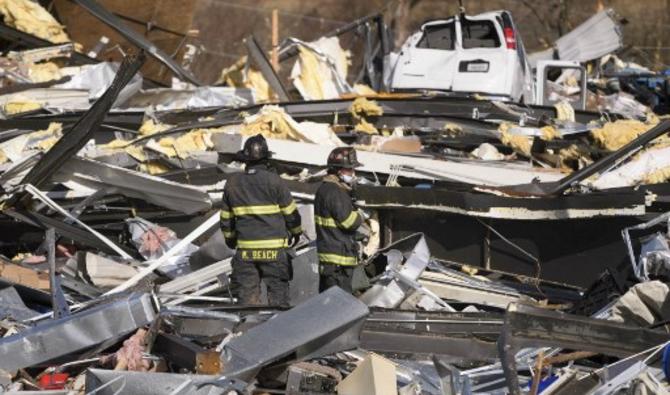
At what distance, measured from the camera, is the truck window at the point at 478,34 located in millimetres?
13867

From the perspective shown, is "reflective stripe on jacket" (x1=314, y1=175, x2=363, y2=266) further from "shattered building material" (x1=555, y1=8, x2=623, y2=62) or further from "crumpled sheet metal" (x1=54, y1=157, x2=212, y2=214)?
"shattered building material" (x1=555, y1=8, x2=623, y2=62)

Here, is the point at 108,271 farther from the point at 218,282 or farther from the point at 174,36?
the point at 174,36

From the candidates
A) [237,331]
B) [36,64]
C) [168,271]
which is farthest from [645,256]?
[36,64]

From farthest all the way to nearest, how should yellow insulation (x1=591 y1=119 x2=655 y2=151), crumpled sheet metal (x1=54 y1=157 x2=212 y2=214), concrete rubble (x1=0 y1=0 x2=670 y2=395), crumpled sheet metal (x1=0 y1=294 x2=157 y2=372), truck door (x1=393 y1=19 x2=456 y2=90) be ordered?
truck door (x1=393 y1=19 x2=456 y2=90) → yellow insulation (x1=591 y1=119 x2=655 y2=151) → crumpled sheet metal (x1=54 y1=157 x2=212 y2=214) → crumpled sheet metal (x1=0 y1=294 x2=157 y2=372) → concrete rubble (x1=0 y1=0 x2=670 y2=395)

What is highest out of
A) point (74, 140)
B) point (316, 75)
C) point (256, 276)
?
point (74, 140)

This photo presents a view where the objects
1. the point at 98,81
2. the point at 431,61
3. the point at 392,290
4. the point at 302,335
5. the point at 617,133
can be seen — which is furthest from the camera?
the point at 431,61

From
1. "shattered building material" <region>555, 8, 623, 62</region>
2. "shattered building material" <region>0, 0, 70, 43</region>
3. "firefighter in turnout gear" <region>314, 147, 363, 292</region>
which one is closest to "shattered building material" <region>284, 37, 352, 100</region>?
"shattered building material" <region>0, 0, 70, 43</region>

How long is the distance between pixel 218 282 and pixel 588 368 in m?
3.18

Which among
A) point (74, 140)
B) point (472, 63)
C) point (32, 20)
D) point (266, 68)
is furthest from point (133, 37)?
point (74, 140)

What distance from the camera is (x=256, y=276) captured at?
767 cm

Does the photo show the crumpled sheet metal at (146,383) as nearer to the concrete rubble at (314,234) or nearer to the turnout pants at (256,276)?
the concrete rubble at (314,234)

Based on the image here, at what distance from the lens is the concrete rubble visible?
5777mm

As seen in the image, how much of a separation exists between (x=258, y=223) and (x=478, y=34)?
7375mm

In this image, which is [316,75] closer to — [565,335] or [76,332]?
[76,332]
